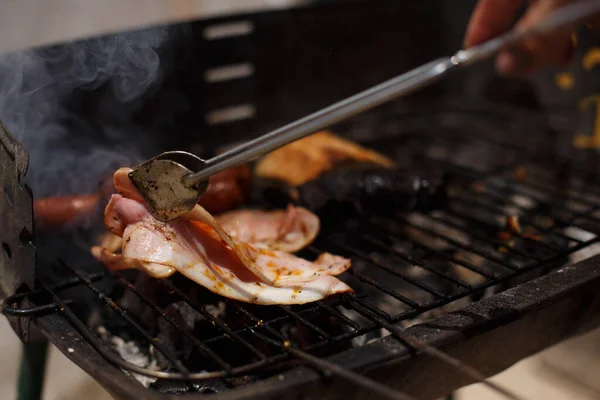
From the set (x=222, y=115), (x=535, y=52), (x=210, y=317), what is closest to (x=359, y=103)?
(x=210, y=317)

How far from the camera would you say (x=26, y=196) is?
168cm

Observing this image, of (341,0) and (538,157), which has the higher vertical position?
(341,0)

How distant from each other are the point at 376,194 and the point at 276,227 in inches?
16.8

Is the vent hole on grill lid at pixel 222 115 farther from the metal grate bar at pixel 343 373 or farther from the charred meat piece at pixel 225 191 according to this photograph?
the metal grate bar at pixel 343 373

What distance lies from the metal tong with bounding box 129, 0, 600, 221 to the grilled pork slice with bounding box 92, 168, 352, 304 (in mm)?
56

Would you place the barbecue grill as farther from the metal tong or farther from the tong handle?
the tong handle

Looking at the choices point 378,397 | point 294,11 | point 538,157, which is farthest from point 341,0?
point 378,397

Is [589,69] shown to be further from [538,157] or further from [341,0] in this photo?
[341,0]

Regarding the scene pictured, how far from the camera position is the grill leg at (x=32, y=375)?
196 cm

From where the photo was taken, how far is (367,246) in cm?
228

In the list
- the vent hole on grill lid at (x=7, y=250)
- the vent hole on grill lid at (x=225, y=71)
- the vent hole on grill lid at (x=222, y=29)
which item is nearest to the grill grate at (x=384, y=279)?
the vent hole on grill lid at (x=7, y=250)

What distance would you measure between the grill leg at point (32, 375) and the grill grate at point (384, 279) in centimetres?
16

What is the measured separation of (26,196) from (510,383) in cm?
265

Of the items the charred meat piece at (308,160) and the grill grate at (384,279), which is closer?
the grill grate at (384,279)
